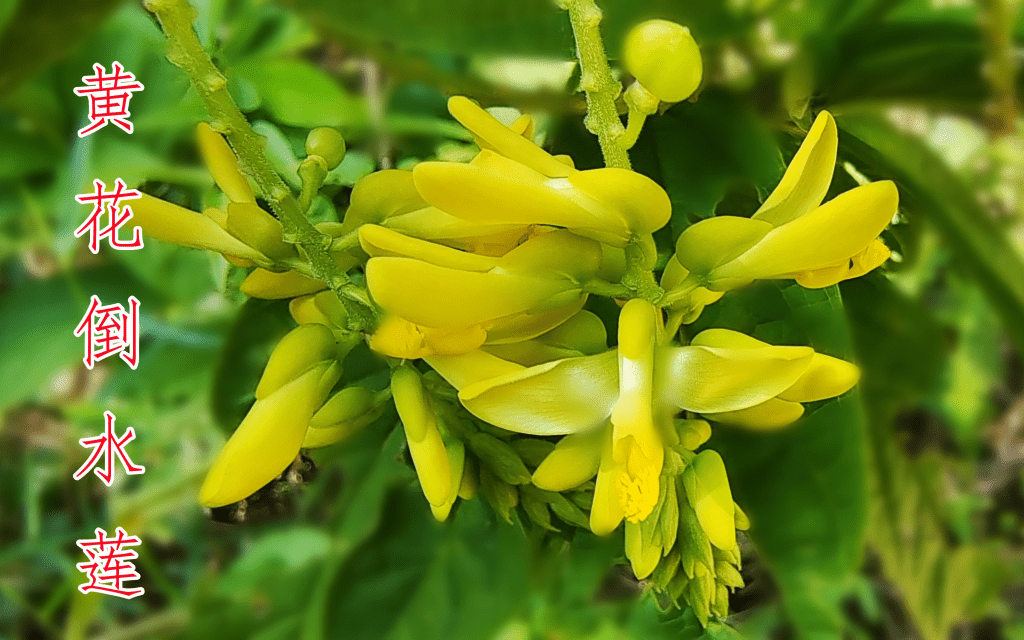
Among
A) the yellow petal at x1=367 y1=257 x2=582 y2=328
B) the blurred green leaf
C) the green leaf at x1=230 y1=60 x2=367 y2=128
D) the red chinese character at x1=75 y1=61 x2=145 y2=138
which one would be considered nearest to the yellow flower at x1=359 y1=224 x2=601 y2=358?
the yellow petal at x1=367 y1=257 x2=582 y2=328

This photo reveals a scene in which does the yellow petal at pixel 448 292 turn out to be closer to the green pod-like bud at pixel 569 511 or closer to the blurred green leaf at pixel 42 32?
the green pod-like bud at pixel 569 511

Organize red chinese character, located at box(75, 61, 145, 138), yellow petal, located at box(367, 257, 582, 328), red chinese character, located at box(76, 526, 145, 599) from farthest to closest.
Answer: red chinese character, located at box(76, 526, 145, 599) < red chinese character, located at box(75, 61, 145, 138) < yellow petal, located at box(367, 257, 582, 328)

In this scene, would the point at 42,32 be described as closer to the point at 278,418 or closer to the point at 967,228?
the point at 278,418

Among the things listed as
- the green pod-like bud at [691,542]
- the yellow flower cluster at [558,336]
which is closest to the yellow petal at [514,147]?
the yellow flower cluster at [558,336]

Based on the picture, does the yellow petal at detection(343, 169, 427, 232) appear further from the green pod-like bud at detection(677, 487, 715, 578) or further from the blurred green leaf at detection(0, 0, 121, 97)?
the blurred green leaf at detection(0, 0, 121, 97)

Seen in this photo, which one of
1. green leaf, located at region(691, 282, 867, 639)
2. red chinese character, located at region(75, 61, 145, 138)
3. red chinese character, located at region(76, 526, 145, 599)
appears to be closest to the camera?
green leaf, located at region(691, 282, 867, 639)

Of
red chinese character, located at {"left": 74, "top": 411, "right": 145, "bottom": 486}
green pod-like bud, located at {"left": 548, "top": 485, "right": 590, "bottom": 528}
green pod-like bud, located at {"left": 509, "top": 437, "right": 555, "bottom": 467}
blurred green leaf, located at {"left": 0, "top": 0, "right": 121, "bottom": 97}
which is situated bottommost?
green pod-like bud, located at {"left": 548, "top": 485, "right": 590, "bottom": 528}

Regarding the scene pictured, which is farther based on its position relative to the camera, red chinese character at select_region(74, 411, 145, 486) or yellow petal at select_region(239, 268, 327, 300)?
red chinese character at select_region(74, 411, 145, 486)
